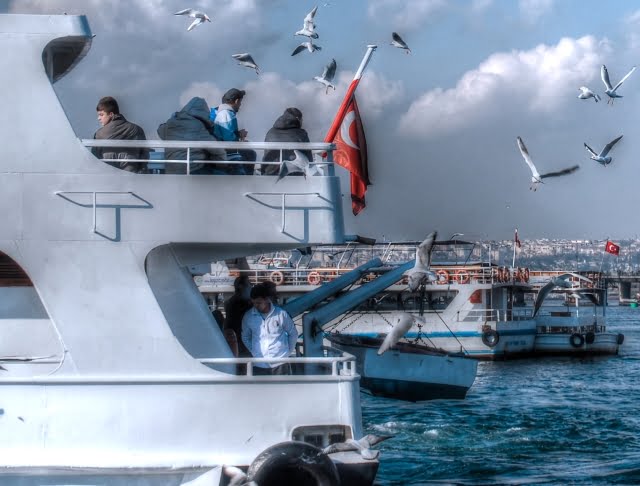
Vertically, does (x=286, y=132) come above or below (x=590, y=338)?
above

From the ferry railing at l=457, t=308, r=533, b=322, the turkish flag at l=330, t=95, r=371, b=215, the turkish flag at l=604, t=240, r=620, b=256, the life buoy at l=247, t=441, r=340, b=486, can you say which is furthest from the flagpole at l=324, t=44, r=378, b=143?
the turkish flag at l=604, t=240, r=620, b=256

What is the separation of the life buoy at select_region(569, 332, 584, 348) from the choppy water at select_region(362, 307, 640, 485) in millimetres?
11741

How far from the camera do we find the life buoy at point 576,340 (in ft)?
165

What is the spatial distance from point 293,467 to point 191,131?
3.73m

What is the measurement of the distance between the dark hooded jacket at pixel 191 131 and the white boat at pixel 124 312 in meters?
0.36

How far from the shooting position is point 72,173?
1040cm

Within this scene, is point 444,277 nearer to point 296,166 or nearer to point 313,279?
point 313,279

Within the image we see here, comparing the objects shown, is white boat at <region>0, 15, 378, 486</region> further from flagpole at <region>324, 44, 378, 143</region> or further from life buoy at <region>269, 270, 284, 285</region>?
life buoy at <region>269, 270, 284, 285</region>

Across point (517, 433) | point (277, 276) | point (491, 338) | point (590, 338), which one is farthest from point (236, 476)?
point (590, 338)

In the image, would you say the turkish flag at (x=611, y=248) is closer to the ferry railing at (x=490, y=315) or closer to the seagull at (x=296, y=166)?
the ferry railing at (x=490, y=315)

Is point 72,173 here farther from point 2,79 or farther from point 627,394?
point 627,394

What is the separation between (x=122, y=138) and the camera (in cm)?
1082

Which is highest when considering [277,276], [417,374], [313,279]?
[277,276]

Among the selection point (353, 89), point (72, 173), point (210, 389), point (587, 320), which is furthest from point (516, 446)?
point (587, 320)
